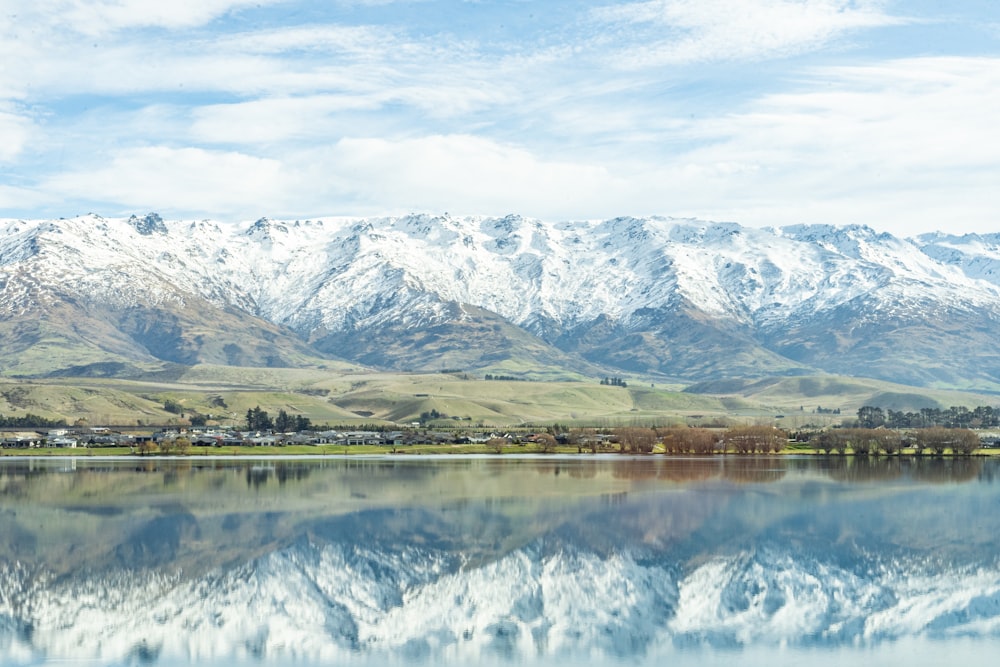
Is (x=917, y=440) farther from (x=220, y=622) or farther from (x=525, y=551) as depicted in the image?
(x=220, y=622)

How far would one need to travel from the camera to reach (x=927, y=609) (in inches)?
2074

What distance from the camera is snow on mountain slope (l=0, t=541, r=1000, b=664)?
44969 millimetres

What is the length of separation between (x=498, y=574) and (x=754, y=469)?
84141 millimetres

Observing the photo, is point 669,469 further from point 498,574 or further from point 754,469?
point 498,574

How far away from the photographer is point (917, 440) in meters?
189

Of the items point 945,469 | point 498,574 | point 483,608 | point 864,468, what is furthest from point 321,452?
point 483,608

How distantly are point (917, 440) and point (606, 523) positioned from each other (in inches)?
4831

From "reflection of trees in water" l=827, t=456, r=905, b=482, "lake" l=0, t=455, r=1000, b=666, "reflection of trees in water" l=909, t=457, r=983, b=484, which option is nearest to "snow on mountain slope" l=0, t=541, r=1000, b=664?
"lake" l=0, t=455, r=1000, b=666

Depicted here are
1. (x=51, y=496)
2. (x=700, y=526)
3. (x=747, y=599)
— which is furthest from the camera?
(x=51, y=496)

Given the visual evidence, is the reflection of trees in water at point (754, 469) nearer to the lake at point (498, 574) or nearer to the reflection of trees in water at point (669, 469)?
the reflection of trees in water at point (669, 469)

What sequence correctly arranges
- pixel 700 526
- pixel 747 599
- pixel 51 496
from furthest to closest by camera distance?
pixel 51 496
pixel 700 526
pixel 747 599

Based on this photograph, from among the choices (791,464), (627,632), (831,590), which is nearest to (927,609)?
(831,590)

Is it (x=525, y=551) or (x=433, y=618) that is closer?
(x=433, y=618)

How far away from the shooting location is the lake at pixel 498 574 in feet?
148
